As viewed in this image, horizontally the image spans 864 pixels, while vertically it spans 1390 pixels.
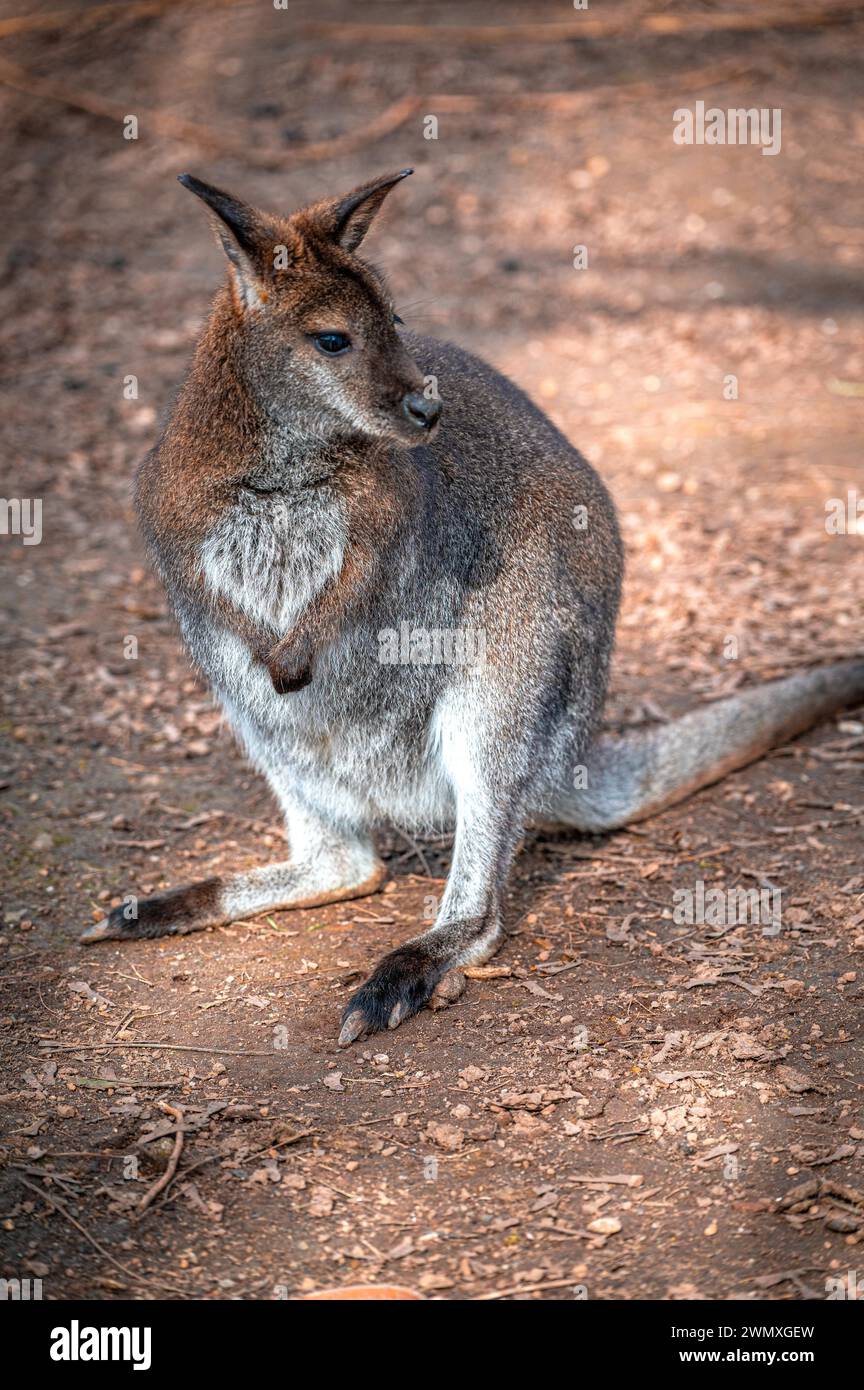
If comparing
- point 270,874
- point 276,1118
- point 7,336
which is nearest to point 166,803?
point 270,874

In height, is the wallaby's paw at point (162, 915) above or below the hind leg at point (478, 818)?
below

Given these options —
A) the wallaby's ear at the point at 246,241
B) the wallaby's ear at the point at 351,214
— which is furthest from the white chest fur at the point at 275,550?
the wallaby's ear at the point at 351,214

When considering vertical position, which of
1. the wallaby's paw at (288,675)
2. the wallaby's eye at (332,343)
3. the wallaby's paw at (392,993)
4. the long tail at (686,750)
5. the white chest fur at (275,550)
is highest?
the wallaby's eye at (332,343)

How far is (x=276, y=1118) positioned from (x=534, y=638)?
4.66ft

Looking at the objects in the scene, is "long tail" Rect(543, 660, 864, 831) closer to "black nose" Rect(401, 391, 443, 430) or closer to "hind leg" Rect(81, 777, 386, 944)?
"hind leg" Rect(81, 777, 386, 944)

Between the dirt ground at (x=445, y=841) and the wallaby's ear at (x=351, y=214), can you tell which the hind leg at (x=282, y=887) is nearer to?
the dirt ground at (x=445, y=841)

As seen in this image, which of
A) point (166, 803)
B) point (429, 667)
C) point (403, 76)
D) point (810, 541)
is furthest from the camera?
point (403, 76)

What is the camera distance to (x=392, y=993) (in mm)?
3580

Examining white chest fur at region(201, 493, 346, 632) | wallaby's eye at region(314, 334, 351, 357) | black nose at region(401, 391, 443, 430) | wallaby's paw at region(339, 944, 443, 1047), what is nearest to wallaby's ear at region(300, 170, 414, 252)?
wallaby's eye at region(314, 334, 351, 357)

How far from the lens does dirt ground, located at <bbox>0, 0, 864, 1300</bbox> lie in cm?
299

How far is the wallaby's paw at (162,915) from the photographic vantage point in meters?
A: 3.95

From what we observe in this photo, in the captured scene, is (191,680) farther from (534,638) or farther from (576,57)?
(576,57)

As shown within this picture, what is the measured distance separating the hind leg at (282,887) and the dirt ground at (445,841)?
0.19 ft

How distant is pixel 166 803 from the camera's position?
4.75 m
